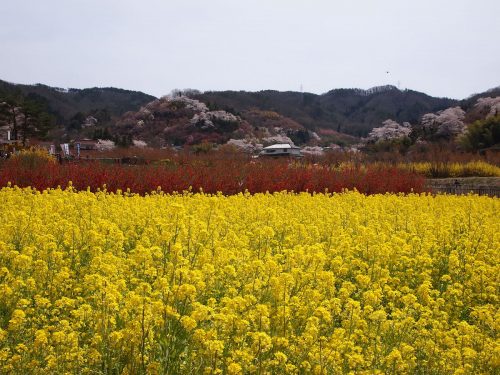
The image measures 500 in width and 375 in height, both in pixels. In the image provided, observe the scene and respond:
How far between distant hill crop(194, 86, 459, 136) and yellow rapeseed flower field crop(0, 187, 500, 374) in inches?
3213

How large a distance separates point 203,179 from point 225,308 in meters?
10.7

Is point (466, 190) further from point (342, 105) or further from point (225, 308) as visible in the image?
point (342, 105)

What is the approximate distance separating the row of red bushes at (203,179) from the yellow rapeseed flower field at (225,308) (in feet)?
20.0

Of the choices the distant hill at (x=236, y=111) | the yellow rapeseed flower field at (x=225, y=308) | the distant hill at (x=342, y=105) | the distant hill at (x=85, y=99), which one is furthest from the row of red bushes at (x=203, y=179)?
the distant hill at (x=342, y=105)

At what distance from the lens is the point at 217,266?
16.0 feet

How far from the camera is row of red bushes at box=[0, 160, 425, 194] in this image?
12789 mm

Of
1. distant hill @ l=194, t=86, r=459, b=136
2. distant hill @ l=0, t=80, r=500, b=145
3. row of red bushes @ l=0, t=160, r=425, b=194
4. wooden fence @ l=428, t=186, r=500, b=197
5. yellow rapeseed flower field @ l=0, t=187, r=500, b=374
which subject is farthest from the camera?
distant hill @ l=194, t=86, r=459, b=136

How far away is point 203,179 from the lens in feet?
46.1

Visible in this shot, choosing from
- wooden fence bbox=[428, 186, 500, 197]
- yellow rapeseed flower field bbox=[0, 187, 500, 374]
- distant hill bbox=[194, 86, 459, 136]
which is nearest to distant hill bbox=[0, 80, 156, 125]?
distant hill bbox=[194, 86, 459, 136]

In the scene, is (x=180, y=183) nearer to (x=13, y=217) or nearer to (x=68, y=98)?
(x=13, y=217)

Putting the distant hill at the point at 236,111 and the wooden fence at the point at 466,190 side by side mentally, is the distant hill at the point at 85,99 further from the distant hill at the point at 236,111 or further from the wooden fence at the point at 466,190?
the wooden fence at the point at 466,190

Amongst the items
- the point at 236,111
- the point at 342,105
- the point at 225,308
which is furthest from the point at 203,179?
the point at 342,105

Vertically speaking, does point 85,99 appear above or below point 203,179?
above

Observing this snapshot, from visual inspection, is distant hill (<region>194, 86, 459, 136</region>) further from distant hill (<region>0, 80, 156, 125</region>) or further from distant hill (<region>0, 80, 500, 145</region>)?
distant hill (<region>0, 80, 156, 125</region>)
